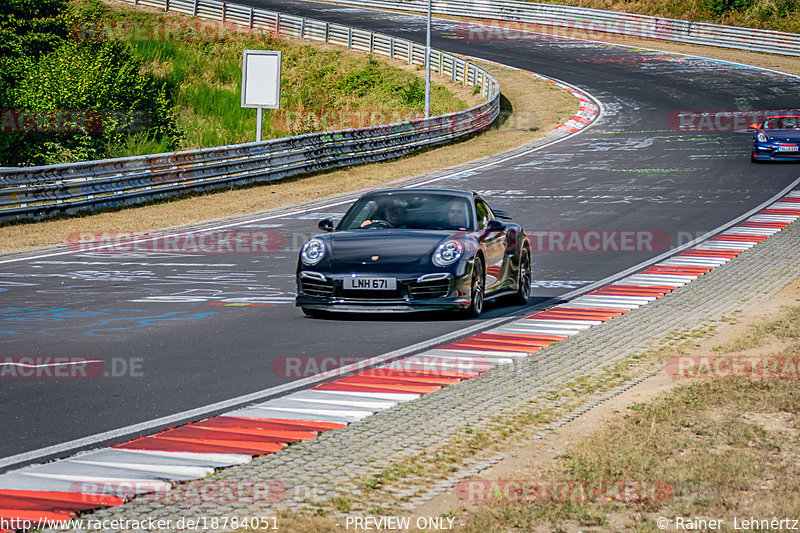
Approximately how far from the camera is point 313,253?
12.1m

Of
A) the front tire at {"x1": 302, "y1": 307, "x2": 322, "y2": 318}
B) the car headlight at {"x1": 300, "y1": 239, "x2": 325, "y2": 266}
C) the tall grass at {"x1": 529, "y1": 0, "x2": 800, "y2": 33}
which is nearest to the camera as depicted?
the car headlight at {"x1": 300, "y1": 239, "x2": 325, "y2": 266}

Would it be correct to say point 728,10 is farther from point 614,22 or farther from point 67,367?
point 67,367

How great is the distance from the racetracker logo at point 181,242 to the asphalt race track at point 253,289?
0.17 m

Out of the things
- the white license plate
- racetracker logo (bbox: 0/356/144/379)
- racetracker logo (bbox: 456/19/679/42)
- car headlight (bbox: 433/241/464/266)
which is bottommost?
racetracker logo (bbox: 0/356/144/379)

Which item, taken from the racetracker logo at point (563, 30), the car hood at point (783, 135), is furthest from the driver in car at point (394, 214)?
the racetracker logo at point (563, 30)

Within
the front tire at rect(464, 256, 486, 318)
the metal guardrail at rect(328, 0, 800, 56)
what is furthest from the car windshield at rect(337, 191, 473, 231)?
the metal guardrail at rect(328, 0, 800, 56)

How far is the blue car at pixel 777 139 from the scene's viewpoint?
3312 cm

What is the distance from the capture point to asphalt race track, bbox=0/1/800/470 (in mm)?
8273

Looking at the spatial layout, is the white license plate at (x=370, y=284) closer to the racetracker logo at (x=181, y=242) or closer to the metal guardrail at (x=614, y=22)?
the racetracker logo at (x=181, y=242)

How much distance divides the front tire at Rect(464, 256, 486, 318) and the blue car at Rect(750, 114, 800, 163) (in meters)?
23.2

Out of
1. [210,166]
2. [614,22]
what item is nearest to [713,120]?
[210,166]

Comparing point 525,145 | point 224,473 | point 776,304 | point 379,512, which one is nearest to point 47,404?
point 224,473

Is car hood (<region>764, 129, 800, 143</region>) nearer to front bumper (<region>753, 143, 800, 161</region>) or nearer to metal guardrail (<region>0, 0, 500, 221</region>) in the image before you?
front bumper (<region>753, 143, 800, 161</region>)

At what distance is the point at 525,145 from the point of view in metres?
39.2
